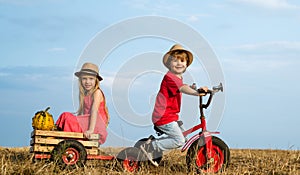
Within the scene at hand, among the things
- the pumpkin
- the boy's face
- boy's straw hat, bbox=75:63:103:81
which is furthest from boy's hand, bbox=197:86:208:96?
the pumpkin

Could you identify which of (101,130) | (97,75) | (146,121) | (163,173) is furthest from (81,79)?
(163,173)

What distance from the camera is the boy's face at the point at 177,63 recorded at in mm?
6375

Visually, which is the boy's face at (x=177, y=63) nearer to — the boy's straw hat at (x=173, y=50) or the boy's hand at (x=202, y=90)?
the boy's straw hat at (x=173, y=50)

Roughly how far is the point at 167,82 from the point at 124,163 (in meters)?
1.34

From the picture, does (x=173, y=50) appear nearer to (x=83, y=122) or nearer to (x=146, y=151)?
(x=146, y=151)

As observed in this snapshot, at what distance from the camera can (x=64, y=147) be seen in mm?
6176

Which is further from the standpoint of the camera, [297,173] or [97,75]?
[97,75]

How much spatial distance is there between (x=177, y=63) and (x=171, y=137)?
3.44ft

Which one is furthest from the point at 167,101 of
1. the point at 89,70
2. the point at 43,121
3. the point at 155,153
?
the point at 43,121

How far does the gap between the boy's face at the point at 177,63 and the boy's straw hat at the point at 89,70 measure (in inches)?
42.3

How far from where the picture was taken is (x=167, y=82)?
20.5 feet

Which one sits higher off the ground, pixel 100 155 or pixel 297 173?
pixel 100 155

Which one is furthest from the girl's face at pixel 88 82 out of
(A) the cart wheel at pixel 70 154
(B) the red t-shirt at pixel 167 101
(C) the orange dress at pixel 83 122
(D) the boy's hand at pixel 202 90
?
(D) the boy's hand at pixel 202 90

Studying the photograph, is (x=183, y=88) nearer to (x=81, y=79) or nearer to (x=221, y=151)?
(x=221, y=151)
